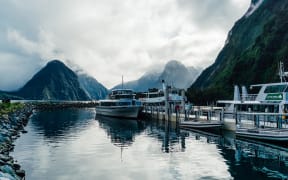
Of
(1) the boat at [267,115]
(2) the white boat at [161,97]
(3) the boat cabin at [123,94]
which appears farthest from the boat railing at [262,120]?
(3) the boat cabin at [123,94]

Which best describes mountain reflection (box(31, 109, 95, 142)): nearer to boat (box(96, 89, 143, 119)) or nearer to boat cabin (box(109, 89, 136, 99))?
boat (box(96, 89, 143, 119))

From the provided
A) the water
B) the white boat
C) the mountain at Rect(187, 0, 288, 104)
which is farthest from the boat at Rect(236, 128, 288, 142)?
the mountain at Rect(187, 0, 288, 104)

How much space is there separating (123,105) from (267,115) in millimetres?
47345

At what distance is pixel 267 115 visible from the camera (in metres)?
38.2

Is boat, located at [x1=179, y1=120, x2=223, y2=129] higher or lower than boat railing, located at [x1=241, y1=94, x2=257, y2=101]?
lower

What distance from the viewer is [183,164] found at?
2633 cm

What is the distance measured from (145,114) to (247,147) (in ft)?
159

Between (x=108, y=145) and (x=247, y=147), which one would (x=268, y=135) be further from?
(x=108, y=145)

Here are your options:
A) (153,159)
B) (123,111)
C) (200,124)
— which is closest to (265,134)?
(200,124)

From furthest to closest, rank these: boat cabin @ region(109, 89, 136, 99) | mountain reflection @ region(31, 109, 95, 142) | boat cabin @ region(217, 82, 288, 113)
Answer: boat cabin @ region(109, 89, 136, 99), mountain reflection @ region(31, 109, 95, 142), boat cabin @ region(217, 82, 288, 113)

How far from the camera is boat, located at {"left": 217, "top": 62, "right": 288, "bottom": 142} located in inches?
1357

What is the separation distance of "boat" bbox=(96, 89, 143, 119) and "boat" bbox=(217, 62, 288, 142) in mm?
36298

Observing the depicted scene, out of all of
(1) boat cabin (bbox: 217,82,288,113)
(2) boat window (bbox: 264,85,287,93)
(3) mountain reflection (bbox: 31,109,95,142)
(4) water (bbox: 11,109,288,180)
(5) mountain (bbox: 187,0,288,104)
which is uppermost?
(5) mountain (bbox: 187,0,288,104)

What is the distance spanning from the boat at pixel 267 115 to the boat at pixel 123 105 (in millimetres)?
36298
